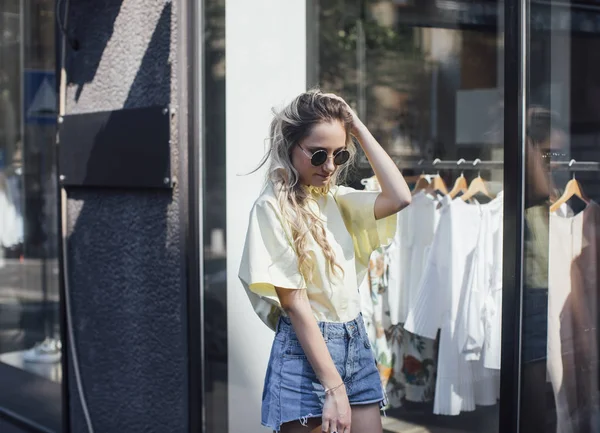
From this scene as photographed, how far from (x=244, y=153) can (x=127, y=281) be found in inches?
37.1

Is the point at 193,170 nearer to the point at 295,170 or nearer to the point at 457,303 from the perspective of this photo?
the point at 457,303

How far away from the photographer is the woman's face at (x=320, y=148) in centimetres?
263

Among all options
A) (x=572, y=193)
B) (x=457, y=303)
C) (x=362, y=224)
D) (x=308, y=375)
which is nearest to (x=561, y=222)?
(x=572, y=193)

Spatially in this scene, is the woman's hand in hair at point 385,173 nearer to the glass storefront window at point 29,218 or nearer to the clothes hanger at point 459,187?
the clothes hanger at point 459,187

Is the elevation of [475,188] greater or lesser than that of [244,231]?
greater

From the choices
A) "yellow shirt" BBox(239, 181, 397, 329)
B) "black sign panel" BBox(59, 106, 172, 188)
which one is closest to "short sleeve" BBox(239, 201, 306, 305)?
"yellow shirt" BBox(239, 181, 397, 329)

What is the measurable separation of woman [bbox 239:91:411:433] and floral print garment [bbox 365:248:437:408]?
72.7 inches

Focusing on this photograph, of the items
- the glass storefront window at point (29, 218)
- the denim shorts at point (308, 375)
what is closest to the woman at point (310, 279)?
the denim shorts at point (308, 375)

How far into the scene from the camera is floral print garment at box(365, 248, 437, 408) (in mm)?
4547

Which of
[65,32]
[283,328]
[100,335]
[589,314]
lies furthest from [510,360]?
[65,32]

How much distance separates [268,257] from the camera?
262cm

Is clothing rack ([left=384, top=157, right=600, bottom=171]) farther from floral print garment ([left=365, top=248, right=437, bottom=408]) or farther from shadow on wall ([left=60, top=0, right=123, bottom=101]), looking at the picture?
shadow on wall ([left=60, top=0, right=123, bottom=101])

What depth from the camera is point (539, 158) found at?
3.08 m

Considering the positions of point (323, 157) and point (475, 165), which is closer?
point (323, 157)
